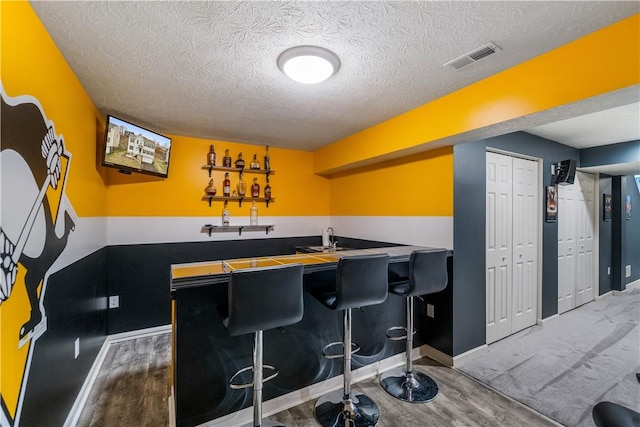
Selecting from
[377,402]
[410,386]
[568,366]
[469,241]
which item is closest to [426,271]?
[469,241]

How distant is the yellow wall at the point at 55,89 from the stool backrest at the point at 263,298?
4.29ft

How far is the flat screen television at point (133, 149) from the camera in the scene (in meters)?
2.50

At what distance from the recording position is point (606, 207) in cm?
488

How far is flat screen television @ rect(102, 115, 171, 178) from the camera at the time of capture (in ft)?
8.21

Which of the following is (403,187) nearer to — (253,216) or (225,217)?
(253,216)

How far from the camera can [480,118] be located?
214cm

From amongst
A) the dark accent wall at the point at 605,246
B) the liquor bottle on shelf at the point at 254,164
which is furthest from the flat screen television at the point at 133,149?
the dark accent wall at the point at 605,246

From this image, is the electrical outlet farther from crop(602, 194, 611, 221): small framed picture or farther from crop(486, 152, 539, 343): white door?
crop(602, 194, 611, 221): small framed picture

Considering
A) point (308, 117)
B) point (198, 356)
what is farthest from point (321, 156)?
point (198, 356)

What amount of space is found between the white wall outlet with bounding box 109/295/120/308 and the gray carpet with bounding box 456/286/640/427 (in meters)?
3.74

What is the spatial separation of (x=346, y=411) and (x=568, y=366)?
2279mm

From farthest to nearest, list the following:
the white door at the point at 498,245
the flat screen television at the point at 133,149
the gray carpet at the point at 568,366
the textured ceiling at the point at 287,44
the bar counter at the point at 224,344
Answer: the white door at the point at 498,245, the flat screen television at the point at 133,149, the gray carpet at the point at 568,366, the bar counter at the point at 224,344, the textured ceiling at the point at 287,44

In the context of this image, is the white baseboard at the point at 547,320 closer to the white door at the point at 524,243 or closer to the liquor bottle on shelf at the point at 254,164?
the white door at the point at 524,243

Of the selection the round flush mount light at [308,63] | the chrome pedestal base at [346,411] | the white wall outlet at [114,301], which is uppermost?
the round flush mount light at [308,63]
